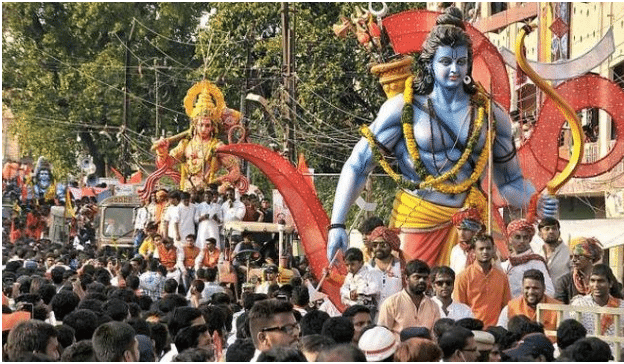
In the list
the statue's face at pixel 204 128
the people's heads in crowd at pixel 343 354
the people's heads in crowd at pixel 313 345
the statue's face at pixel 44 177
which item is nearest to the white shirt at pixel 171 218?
the statue's face at pixel 204 128

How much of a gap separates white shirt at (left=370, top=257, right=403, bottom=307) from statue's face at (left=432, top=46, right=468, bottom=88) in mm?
1841

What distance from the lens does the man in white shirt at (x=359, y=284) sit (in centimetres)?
1311

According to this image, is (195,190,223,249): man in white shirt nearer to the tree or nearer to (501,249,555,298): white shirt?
(501,249,555,298): white shirt

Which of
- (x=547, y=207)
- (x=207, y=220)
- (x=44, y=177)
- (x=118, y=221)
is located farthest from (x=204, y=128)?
(x=44, y=177)

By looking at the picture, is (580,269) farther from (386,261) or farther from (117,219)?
(117,219)

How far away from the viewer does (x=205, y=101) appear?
26219 mm

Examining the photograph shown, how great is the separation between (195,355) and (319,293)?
588 cm

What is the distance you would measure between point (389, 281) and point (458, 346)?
4.53 meters

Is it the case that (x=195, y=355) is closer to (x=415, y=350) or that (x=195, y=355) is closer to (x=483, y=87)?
(x=415, y=350)

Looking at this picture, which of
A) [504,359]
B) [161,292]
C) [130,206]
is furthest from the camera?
[130,206]

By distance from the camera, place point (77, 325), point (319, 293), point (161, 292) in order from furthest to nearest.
Answer: 1. point (161, 292)
2. point (319, 293)
3. point (77, 325)

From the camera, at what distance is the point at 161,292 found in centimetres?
1853

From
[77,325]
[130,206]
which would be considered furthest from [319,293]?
[130,206]

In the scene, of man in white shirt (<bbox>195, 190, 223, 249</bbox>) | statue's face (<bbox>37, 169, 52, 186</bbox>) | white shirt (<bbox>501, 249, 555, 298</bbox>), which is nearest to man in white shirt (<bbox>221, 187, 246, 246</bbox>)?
man in white shirt (<bbox>195, 190, 223, 249</bbox>)
